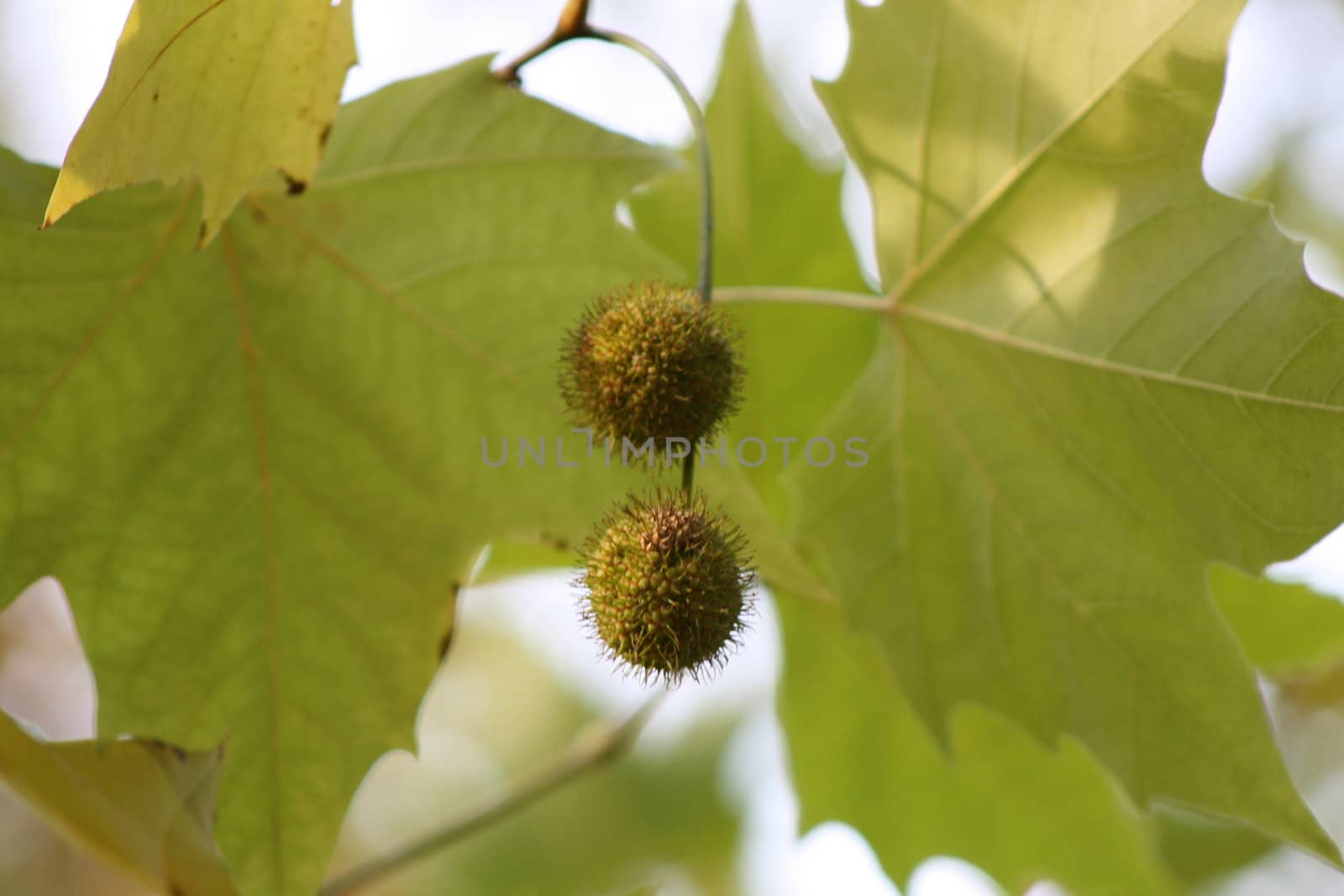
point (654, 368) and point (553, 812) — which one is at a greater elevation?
point (553, 812)

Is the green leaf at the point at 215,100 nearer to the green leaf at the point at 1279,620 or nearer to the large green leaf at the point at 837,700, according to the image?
the large green leaf at the point at 837,700

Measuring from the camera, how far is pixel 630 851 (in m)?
5.16

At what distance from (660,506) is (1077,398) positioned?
699 millimetres

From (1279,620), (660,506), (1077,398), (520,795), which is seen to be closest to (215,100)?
(660,506)

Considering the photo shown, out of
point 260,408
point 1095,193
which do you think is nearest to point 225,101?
point 260,408

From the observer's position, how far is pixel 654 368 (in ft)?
5.26

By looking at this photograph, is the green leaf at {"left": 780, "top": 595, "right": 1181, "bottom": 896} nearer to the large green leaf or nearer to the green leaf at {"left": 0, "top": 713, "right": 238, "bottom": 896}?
the large green leaf

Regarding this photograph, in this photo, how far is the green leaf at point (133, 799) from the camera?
1.72 m

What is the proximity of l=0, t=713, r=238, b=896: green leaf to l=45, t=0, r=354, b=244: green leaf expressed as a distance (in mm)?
818

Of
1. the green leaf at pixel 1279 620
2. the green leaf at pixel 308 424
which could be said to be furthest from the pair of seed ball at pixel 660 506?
the green leaf at pixel 1279 620

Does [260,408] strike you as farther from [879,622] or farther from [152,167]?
[879,622]

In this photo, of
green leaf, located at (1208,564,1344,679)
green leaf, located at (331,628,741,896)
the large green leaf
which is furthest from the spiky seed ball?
green leaf, located at (331,628,741,896)

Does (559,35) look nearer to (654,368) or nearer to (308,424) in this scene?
(654,368)

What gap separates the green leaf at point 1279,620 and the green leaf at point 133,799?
1965mm
